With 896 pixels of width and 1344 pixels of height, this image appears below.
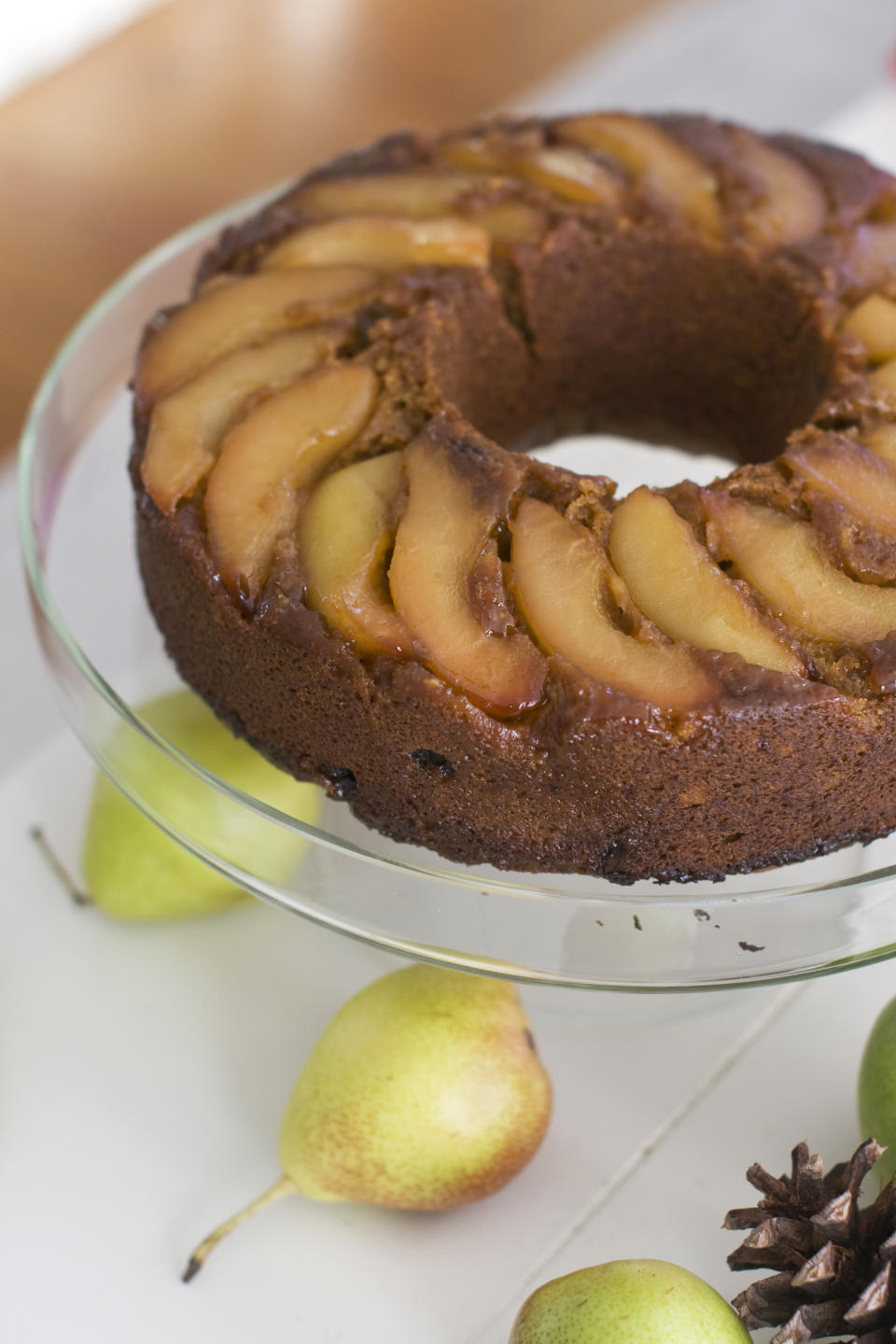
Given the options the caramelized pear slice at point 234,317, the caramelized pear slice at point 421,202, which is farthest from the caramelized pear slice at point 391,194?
the caramelized pear slice at point 234,317

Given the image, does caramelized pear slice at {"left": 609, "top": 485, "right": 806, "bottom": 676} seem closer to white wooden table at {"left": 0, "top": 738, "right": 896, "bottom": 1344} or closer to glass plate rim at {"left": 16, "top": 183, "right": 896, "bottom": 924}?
glass plate rim at {"left": 16, "top": 183, "right": 896, "bottom": 924}

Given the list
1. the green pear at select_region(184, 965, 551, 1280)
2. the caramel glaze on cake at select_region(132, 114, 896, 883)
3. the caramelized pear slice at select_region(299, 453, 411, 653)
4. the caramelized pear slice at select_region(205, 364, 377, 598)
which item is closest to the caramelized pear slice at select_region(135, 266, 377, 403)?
the caramel glaze on cake at select_region(132, 114, 896, 883)

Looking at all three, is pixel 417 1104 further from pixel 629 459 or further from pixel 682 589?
pixel 629 459

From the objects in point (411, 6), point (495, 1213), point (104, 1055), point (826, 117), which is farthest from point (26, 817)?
point (411, 6)

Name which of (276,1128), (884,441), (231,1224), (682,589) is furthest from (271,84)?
(231,1224)

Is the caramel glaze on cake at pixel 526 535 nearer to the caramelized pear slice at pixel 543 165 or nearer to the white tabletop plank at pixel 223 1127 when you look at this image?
the caramelized pear slice at pixel 543 165

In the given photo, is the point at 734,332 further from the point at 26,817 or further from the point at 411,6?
the point at 411,6
